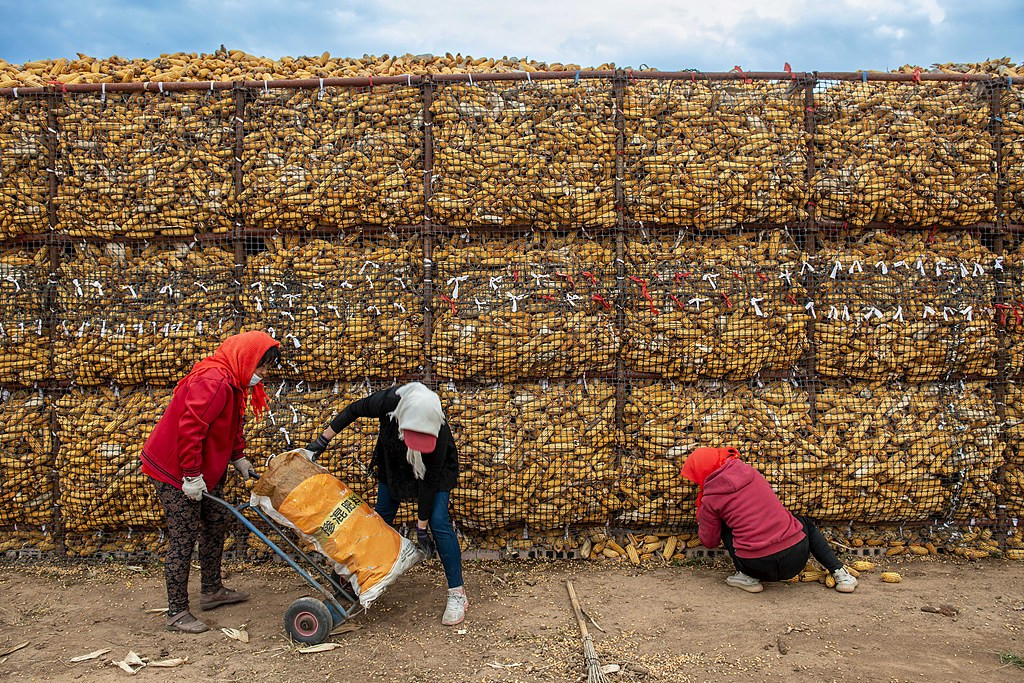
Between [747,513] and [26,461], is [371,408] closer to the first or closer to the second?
[747,513]

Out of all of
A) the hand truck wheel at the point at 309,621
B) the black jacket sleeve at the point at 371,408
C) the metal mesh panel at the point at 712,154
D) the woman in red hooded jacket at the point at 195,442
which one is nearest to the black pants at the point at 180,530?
the woman in red hooded jacket at the point at 195,442

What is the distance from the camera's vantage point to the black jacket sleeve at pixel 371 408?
14.9 feet

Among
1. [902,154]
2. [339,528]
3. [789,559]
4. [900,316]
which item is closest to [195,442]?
[339,528]

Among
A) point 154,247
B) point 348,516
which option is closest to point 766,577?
point 348,516

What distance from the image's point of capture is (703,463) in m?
5.04

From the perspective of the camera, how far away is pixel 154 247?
5652mm

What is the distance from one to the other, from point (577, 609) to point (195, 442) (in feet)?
8.68

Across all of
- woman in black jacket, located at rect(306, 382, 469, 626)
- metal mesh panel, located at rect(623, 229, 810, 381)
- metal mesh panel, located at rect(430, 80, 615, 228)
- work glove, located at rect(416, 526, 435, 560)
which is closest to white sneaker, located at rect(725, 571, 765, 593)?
metal mesh panel, located at rect(623, 229, 810, 381)

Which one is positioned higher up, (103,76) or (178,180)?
(103,76)

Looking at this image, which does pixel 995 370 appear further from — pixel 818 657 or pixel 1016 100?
pixel 818 657

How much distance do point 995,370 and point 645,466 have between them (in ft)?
9.46

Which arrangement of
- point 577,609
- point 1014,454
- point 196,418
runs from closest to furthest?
point 196,418 → point 577,609 → point 1014,454

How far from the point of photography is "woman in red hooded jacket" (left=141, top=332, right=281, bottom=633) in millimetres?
4348

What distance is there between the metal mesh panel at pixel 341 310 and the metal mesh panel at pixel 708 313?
5.56ft
